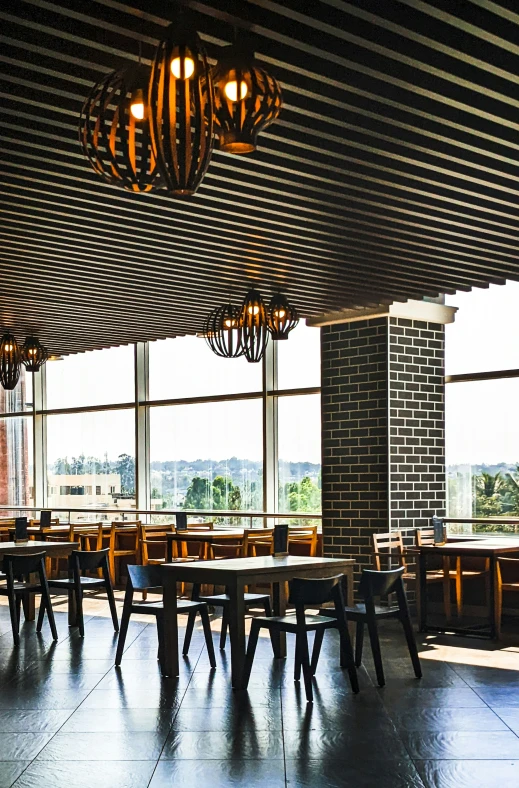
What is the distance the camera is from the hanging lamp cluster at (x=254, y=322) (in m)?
8.80

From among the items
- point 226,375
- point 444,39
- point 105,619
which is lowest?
point 105,619

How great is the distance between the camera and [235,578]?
6770mm

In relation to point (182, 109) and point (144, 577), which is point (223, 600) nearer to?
point (144, 577)

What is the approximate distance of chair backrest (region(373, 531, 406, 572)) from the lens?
9.61 m

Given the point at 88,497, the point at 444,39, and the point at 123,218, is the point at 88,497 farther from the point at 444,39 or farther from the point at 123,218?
the point at 444,39

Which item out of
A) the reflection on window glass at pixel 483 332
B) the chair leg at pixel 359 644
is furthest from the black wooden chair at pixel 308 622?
the reflection on window glass at pixel 483 332

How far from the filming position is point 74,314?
34.7 feet

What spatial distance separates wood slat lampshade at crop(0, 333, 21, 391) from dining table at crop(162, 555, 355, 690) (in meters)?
4.13

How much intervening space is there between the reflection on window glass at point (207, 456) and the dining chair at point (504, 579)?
3935mm

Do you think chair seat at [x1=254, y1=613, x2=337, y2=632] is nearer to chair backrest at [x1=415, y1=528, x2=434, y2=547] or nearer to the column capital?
chair backrest at [x1=415, y1=528, x2=434, y2=547]

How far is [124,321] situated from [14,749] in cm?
653

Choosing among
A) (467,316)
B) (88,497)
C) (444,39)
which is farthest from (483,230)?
(88,497)

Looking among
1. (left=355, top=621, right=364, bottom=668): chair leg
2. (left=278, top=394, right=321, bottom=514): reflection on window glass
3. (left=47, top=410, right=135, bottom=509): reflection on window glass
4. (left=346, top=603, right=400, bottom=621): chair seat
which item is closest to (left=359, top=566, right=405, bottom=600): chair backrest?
(left=346, top=603, right=400, bottom=621): chair seat

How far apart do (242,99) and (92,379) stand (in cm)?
1140
